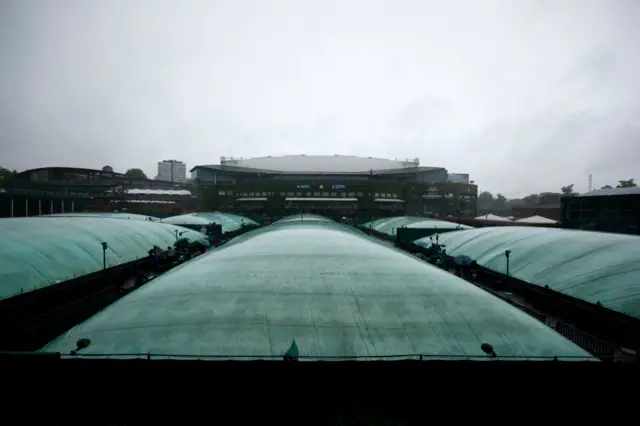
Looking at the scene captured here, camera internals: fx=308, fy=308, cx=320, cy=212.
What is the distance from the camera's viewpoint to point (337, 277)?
854cm

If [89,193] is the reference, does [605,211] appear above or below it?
below

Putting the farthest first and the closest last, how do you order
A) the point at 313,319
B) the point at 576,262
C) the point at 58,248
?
the point at 58,248 → the point at 576,262 → the point at 313,319

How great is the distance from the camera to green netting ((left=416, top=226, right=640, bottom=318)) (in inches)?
383

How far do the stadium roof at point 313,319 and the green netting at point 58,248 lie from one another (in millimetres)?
7508

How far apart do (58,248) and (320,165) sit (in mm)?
84291

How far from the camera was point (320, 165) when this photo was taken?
9669 centimetres

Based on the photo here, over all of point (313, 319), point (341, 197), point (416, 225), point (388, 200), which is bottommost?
point (313, 319)

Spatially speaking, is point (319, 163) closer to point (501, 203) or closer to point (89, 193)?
point (89, 193)

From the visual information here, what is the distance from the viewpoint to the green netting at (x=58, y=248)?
1200 centimetres

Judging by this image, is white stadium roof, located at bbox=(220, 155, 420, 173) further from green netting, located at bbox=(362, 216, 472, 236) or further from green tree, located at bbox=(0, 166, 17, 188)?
green tree, located at bbox=(0, 166, 17, 188)

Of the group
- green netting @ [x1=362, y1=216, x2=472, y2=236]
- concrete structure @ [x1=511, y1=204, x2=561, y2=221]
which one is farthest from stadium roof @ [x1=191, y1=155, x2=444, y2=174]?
green netting @ [x1=362, y1=216, x2=472, y2=236]

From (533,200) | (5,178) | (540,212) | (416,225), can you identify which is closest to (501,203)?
(533,200)

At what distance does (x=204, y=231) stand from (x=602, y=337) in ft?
104

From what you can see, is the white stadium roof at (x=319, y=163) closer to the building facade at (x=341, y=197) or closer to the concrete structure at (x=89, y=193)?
the building facade at (x=341, y=197)
